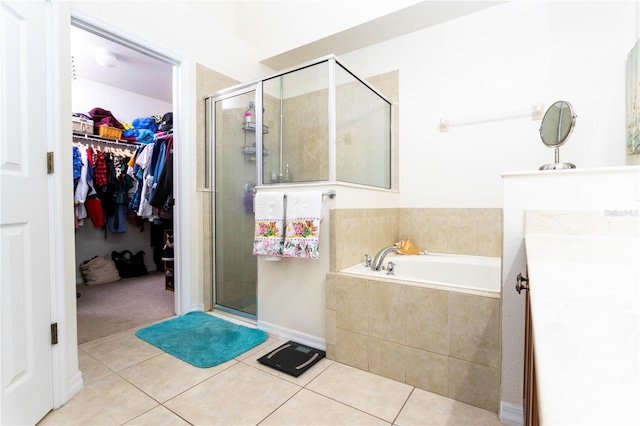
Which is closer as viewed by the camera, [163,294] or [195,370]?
[195,370]

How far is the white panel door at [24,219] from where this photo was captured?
1112 millimetres

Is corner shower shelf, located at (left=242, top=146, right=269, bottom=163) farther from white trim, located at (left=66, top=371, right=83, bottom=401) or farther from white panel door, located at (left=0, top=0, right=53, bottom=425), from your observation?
white trim, located at (left=66, top=371, right=83, bottom=401)

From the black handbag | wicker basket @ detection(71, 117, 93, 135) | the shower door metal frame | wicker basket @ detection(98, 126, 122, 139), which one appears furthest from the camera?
the black handbag

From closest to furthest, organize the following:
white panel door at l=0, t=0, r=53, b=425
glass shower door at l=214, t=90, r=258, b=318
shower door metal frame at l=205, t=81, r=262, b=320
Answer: white panel door at l=0, t=0, r=53, b=425, shower door metal frame at l=205, t=81, r=262, b=320, glass shower door at l=214, t=90, r=258, b=318

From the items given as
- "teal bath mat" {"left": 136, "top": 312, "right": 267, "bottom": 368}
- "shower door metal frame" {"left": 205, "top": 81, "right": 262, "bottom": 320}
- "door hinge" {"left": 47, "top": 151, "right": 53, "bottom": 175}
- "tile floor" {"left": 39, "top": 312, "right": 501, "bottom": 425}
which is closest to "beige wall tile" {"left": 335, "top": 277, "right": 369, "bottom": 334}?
"tile floor" {"left": 39, "top": 312, "right": 501, "bottom": 425}

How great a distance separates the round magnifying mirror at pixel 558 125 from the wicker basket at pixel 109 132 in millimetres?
4015

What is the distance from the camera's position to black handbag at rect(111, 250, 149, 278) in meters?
3.69

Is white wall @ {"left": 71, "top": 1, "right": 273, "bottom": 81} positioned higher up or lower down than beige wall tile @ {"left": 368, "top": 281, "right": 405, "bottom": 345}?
higher up

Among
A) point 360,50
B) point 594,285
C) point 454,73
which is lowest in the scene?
point 594,285

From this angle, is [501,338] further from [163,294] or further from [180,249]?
[163,294]

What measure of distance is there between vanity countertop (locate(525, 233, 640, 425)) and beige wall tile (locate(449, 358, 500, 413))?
0.79m

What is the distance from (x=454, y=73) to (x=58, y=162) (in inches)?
104

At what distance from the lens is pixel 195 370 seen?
166 centimetres

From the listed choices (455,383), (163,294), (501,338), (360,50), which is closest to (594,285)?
(501,338)
